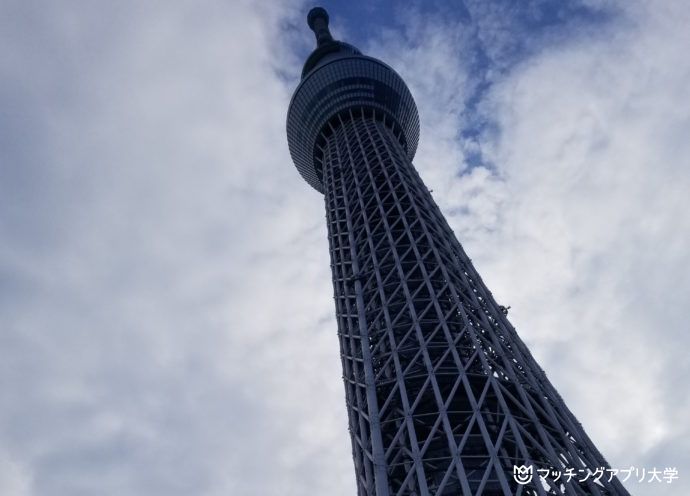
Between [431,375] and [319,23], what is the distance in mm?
→ 84144

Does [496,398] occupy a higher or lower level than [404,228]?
lower

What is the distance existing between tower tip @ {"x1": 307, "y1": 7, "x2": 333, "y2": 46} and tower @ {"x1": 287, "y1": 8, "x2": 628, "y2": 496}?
138 ft

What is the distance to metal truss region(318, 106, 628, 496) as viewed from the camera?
29016 millimetres

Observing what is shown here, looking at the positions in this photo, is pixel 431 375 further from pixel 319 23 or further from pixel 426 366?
pixel 319 23

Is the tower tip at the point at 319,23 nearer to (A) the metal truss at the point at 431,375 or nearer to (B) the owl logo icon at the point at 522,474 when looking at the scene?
(A) the metal truss at the point at 431,375

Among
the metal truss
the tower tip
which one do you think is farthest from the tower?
the tower tip

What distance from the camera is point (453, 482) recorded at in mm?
28938

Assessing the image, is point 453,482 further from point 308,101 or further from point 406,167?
point 308,101

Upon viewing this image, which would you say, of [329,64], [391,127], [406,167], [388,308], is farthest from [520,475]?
[329,64]

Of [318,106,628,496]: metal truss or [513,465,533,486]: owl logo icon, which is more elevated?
[318,106,628,496]: metal truss

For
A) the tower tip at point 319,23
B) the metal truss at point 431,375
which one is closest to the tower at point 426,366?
the metal truss at point 431,375

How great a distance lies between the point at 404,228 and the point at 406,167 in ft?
45.8

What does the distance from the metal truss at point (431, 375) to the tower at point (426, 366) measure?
9 centimetres

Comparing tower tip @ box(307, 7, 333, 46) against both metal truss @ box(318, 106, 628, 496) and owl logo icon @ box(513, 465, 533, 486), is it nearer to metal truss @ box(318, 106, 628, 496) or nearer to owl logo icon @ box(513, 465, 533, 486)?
metal truss @ box(318, 106, 628, 496)
